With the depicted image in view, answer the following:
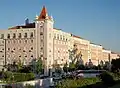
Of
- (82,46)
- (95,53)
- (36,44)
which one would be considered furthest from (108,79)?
(95,53)

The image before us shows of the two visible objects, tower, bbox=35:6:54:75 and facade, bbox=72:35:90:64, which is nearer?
tower, bbox=35:6:54:75

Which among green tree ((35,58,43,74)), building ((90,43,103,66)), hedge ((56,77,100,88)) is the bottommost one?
hedge ((56,77,100,88))

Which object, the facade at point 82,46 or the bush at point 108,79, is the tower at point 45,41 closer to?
the facade at point 82,46

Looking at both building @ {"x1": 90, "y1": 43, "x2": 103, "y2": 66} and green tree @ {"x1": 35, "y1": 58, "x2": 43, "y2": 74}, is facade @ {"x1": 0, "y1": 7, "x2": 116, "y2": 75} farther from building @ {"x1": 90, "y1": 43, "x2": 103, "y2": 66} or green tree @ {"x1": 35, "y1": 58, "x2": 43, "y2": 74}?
building @ {"x1": 90, "y1": 43, "x2": 103, "y2": 66}

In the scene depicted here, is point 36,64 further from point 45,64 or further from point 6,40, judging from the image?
point 6,40

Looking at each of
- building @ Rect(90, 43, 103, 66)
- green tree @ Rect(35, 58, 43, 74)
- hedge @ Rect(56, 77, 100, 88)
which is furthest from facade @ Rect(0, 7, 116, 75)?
hedge @ Rect(56, 77, 100, 88)

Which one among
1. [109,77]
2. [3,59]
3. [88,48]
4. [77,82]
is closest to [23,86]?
[77,82]

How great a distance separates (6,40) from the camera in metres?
104

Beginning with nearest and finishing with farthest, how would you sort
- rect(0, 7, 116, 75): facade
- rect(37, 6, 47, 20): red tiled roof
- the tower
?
the tower, rect(0, 7, 116, 75): facade, rect(37, 6, 47, 20): red tiled roof

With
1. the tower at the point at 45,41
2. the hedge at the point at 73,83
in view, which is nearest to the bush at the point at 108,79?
the hedge at the point at 73,83

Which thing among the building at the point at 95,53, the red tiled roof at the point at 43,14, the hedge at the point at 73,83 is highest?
the red tiled roof at the point at 43,14

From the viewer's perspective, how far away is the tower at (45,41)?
96.7 metres

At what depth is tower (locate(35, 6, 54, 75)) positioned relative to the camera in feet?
317

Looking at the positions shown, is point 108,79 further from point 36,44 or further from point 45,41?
point 36,44
